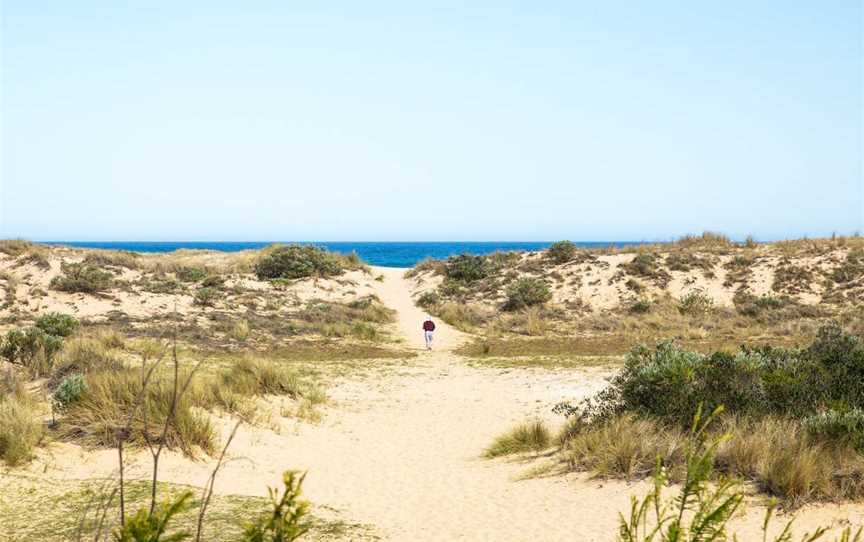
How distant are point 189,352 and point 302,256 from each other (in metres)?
22.5

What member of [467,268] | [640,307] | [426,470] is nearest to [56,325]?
[426,470]

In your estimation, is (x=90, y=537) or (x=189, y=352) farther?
(x=189, y=352)

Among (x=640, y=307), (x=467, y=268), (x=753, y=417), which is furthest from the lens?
(x=467, y=268)

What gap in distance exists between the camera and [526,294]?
37.0 meters

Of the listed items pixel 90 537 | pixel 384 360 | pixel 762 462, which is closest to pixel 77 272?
pixel 384 360

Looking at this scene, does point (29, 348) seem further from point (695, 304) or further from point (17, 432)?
point (695, 304)

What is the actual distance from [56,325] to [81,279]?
11955mm

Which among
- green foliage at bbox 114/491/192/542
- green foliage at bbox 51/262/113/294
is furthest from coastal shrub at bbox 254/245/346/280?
green foliage at bbox 114/491/192/542

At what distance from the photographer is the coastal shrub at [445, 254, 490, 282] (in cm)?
4456

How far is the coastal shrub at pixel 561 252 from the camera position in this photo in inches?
1754

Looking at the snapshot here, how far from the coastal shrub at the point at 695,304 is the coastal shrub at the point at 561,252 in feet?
31.9

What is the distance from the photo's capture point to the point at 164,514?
2891 mm

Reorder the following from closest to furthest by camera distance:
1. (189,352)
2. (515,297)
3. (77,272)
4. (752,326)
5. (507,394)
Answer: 1. (507,394)
2. (189,352)
3. (752,326)
4. (77,272)
5. (515,297)

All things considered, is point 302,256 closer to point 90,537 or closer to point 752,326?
point 752,326
